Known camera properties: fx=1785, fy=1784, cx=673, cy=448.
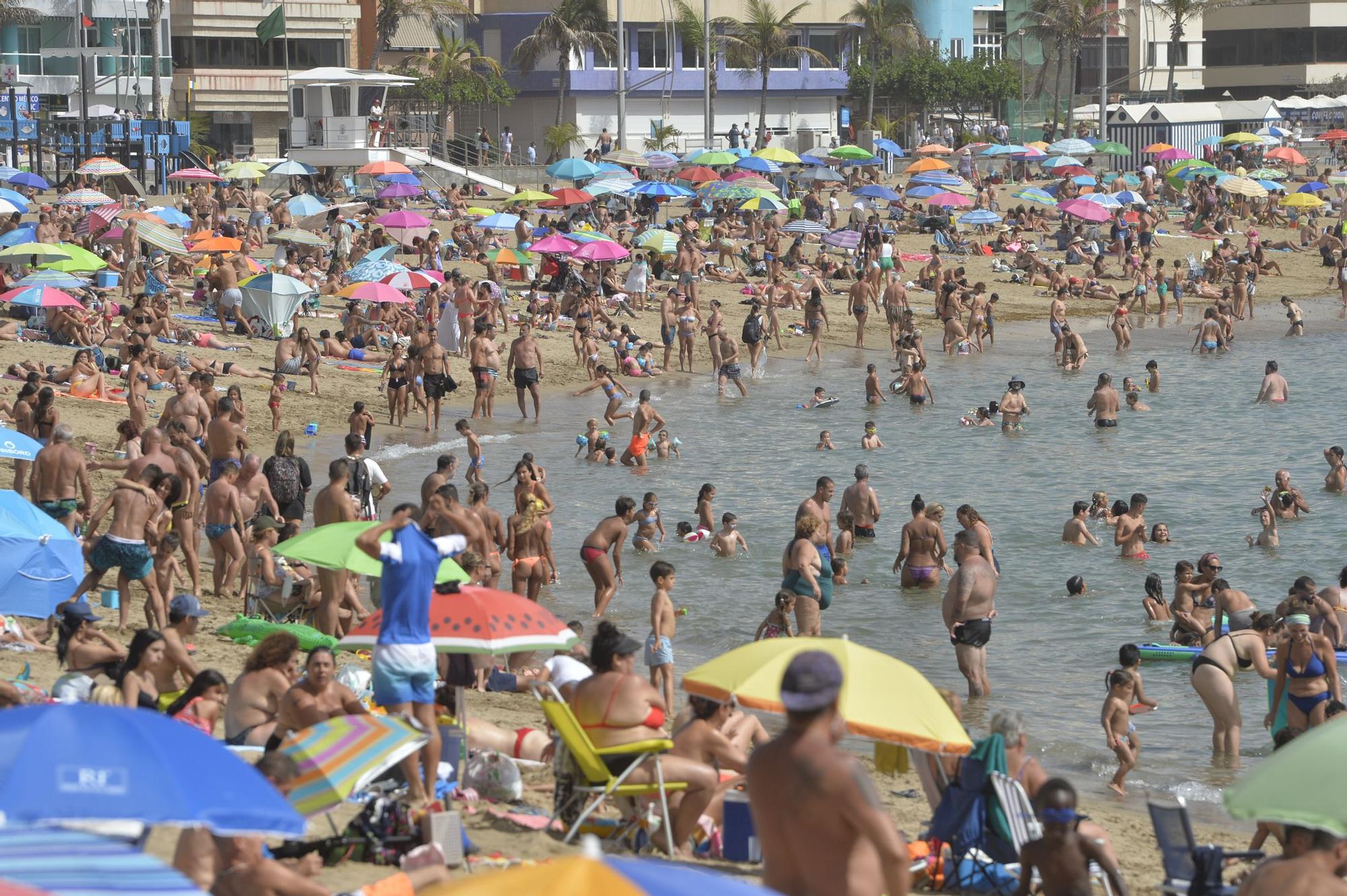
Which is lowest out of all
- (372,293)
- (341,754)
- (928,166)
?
(341,754)

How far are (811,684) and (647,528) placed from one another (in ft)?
38.2

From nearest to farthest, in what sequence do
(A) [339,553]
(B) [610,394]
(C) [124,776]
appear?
(C) [124,776]
(A) [339,553]
(B) [610,394]

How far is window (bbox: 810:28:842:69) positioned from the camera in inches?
2379

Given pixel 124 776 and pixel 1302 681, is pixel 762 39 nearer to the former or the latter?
pixel 1302 681

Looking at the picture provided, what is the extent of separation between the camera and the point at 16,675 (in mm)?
9828

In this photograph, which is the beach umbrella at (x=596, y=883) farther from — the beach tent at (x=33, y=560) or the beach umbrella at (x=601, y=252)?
the beach umbrella at (x=601, y=252)

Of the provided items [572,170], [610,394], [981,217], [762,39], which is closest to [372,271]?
[610,394]

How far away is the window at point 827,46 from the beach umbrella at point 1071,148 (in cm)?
1407

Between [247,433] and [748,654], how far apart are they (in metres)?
13.3

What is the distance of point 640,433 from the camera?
20016mm

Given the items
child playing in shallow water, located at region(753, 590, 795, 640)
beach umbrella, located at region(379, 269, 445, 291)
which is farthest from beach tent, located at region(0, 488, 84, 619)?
beach umbrella, located at region(379, 269, 445, 291)

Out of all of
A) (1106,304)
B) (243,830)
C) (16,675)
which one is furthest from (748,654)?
(1106,304)

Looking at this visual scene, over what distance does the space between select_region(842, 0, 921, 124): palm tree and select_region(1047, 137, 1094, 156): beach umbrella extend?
9.24 metres

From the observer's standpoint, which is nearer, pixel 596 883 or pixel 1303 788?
pixel 596 883
